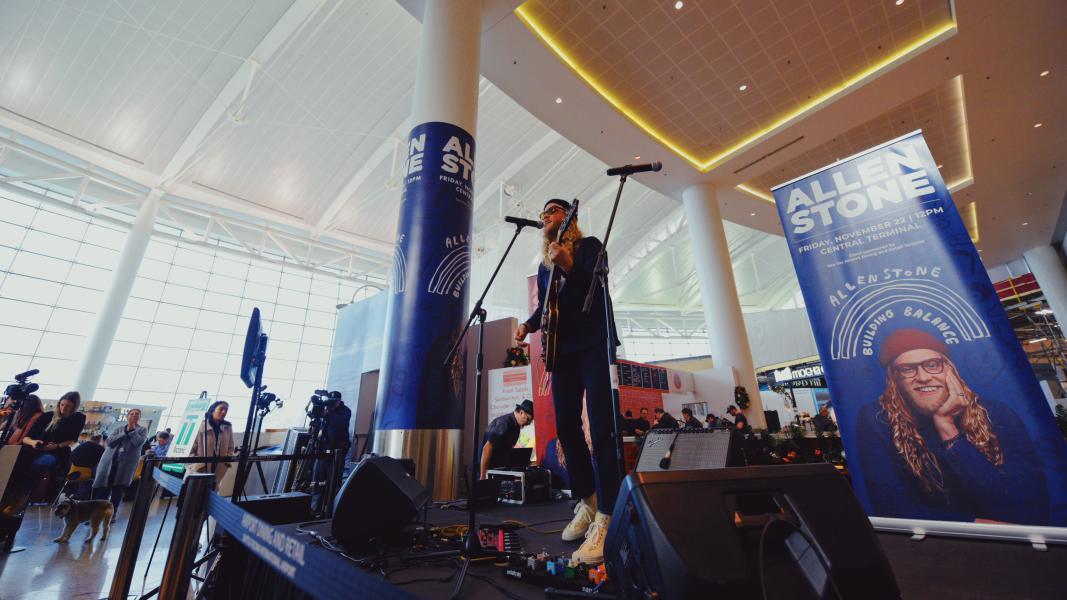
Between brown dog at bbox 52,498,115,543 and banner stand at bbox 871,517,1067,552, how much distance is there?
6.38 m

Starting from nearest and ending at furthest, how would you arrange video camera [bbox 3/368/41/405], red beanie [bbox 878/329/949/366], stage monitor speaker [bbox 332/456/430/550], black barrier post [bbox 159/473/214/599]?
stage monitor speaker [bbox 332/456/430/550] < black barrier post [bbox 159/473/214/599] < red beanie [bbox 878/329/949/366] < video camera [bbox 3/368/41/405]

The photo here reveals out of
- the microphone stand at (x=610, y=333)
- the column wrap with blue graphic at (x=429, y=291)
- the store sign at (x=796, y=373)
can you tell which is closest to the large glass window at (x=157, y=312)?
the column wrap with blue graphic at (x=429, y=291)

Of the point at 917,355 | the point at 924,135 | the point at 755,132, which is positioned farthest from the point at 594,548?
the point at 924,135

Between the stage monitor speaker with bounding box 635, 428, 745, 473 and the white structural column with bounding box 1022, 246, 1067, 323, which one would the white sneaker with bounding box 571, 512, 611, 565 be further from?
the white structural column with bounding box 1022, 246, 1067, 323

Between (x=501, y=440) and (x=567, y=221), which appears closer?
(x=567, y=221)

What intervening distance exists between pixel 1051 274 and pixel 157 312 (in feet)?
92.8

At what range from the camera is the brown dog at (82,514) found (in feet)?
12.6

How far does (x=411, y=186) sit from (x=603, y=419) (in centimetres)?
314

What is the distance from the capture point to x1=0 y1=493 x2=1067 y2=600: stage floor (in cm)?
131

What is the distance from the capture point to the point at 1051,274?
12250 millimetres

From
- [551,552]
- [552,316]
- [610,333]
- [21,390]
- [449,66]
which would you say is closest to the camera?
[610,333]

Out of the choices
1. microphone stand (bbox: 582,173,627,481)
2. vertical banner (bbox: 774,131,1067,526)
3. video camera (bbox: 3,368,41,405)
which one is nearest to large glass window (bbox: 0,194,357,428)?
video camera (bbox: 3,368,41,405)

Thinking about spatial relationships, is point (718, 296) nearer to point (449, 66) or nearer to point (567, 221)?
point (449, 66)

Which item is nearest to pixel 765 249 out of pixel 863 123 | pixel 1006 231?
pixel 1006 231
